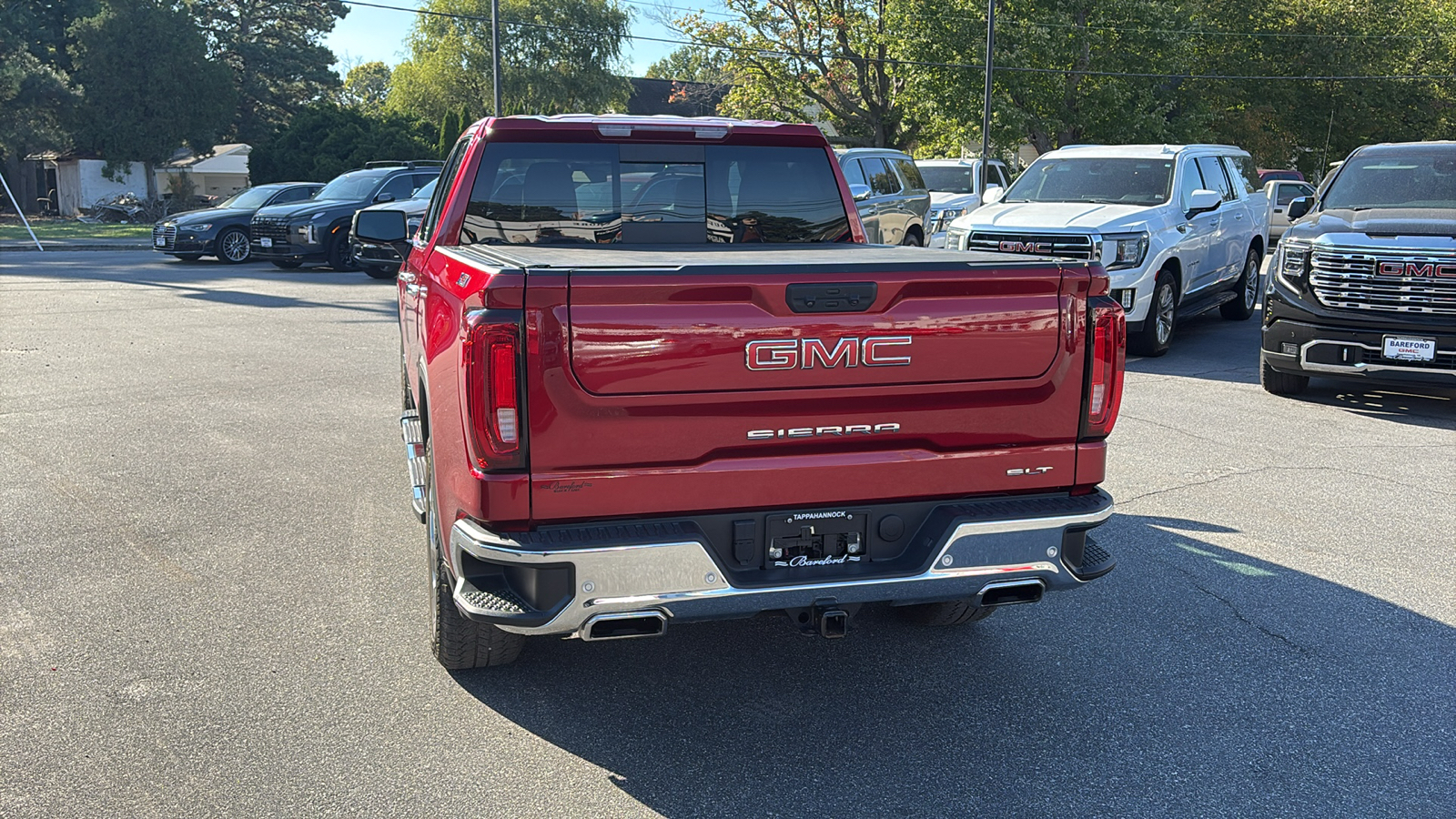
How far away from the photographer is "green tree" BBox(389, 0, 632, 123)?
173 feet

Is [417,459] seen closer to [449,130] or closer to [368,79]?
[449,130]

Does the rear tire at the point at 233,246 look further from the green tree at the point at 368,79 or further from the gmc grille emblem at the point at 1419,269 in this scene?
the green tree at the point at 368,79

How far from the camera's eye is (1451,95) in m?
45.8

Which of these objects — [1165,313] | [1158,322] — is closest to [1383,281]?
[1158,322]

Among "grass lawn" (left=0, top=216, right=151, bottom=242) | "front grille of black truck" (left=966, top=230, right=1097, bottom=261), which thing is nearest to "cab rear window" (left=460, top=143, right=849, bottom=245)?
"front grille of black truck" (left=966, top=230, right=1097, bottom=261)

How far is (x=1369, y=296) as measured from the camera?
9.18 metres

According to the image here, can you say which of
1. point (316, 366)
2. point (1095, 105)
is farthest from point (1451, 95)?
point (316, 366)

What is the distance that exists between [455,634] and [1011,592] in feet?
6.30

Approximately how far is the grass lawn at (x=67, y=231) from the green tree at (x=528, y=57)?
53.9 ft

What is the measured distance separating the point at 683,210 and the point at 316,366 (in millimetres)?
6495

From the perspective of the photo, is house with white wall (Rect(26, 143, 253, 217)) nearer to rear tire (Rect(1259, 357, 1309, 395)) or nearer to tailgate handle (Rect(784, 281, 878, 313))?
rear tire (Rect(1259, 357, 1309, 395))

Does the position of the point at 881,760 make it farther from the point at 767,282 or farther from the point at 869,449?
the point at 767,282

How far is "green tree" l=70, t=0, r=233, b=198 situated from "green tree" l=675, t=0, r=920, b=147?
20.6 metres

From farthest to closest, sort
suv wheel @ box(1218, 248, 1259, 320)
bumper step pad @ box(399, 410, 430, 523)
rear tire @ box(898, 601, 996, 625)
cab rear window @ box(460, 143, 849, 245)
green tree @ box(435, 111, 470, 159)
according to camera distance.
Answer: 1. green tree @ box(435, 111, 470, 159)
2. suv wheel @ box(1218, 248, 1259, 320)
3. cab rear window @ box(460, 143, 849, 245)
4. bumper step pad @ box(399, 410, 430, 523)
5. rear tire @ box(898, 601, 996, 625)
